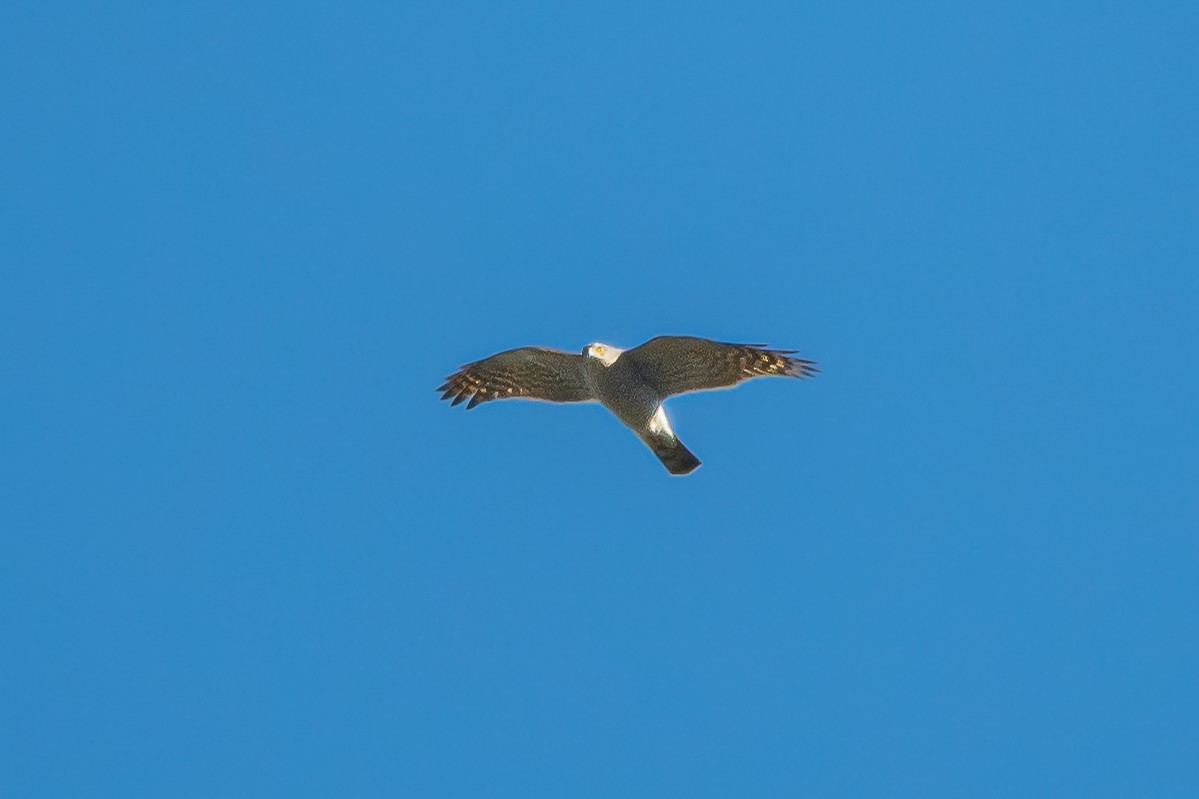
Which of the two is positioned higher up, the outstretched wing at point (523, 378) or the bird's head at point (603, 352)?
the outstretched wing at point (523, 378)

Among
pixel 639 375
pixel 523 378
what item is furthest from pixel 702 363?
pixel 523 378

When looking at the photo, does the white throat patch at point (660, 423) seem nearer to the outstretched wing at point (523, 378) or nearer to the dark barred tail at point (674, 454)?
the dark barred tail at point (674, 454)

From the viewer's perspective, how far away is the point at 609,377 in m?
18.7

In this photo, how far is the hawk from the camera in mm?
18094

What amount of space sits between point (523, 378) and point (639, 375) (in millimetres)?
1768

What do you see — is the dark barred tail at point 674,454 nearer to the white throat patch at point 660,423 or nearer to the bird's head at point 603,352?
the white throat patch at point 660,423

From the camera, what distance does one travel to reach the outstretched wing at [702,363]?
18016 mm

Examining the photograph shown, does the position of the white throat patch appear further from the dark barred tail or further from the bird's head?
the bird's head

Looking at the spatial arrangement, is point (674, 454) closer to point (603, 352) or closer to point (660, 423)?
point (660, 423)

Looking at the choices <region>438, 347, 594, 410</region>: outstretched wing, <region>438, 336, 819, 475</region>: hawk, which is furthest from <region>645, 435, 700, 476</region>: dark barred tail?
<region>438, 347, 594, 410</region>: outstretched wing

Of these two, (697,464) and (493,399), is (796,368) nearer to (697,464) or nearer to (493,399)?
(697,464)

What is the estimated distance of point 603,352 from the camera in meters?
18.6

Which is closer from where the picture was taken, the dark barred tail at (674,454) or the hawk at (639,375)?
the hawk at (639,375)

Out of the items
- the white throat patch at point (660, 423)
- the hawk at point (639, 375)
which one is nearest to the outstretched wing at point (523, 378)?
the hawk at point (639, 375)
